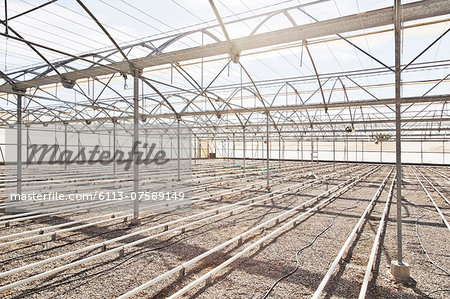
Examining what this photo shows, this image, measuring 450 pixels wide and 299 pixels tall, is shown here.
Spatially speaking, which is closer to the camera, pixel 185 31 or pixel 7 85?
pixel 185 31

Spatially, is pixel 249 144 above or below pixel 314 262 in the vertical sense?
above

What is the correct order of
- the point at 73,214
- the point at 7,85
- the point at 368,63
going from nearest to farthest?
the point at 73,214 → the point at 7,85 → the point at 368,63

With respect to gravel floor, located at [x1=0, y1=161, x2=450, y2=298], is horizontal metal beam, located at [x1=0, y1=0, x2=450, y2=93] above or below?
above

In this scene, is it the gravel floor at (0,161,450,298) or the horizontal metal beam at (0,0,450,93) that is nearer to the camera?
the gravel floor at (0,161,450,298)

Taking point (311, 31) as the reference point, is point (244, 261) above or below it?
below

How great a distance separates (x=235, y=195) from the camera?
11391mm

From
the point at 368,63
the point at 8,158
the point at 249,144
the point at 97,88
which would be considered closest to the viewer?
the point at 368,63

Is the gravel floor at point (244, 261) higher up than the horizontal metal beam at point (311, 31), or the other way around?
the horizontal metal beam at point (311, 31)

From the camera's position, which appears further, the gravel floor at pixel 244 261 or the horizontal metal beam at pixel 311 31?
the horizontal metal beam at pixel 311 31

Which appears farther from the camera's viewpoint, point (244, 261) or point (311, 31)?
point (311, 31)

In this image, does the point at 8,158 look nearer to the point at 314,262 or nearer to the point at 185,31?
the point at 185,31

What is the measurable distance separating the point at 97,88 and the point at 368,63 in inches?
534

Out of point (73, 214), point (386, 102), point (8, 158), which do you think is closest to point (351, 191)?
point (386, 102)

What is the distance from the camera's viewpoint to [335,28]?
5.54m
